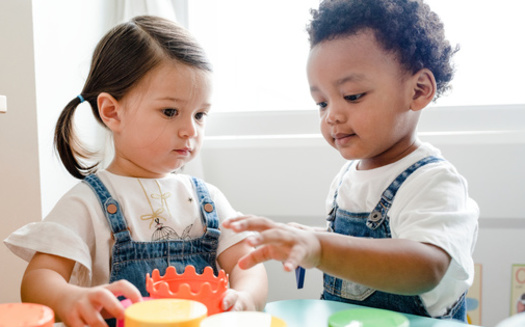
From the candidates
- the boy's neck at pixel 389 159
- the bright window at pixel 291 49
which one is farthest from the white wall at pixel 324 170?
the boy's neck at pixel 389 159

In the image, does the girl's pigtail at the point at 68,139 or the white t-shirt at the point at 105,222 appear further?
the girl's pigtail at the point at 68,139

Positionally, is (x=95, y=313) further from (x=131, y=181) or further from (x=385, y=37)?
(x=385, y=37)

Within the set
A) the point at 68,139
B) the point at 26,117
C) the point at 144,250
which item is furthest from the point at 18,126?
the point at 144,250

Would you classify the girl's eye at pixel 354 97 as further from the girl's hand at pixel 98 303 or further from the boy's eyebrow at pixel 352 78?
the girl's hand at pixel 98 303

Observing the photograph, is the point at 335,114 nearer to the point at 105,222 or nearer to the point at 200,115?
the point at 200,115

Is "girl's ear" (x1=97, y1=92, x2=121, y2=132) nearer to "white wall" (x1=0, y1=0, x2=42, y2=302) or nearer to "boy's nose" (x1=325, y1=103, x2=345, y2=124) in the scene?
"white wall" (x1=0, y1=0, x2=42, y2=302)

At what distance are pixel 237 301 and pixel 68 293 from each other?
207 millimetres

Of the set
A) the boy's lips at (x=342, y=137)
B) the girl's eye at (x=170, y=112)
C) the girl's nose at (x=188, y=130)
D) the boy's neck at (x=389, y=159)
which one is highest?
the girl's eye at (x=170, y=112)

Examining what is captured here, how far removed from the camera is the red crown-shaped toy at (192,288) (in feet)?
1.75

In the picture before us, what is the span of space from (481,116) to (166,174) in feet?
2.67

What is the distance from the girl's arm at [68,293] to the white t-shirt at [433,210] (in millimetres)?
385

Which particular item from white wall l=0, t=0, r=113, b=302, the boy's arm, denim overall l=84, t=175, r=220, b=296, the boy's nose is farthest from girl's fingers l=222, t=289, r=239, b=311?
white wall l=0, t=0, r=113, b=302

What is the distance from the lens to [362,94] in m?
0.82

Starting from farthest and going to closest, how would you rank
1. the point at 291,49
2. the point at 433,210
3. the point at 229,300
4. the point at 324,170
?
the point at 291,49 < the point at 324,170 < the point at 433,210 < the point at 229,300
